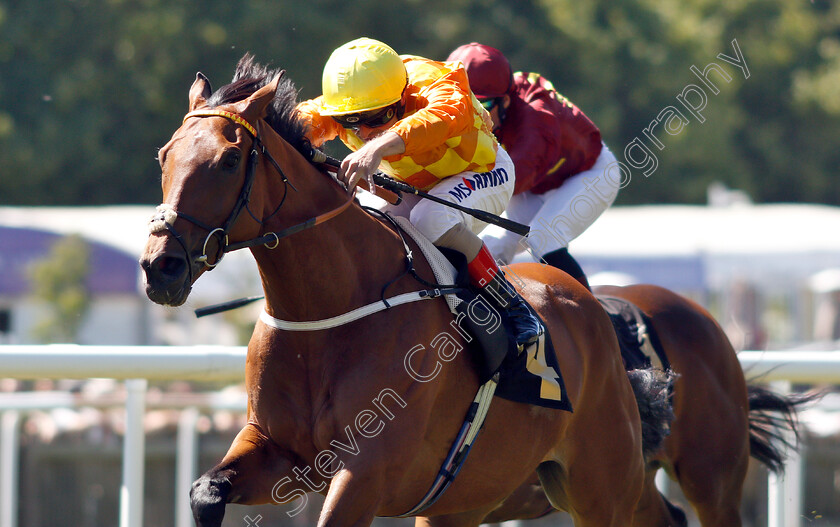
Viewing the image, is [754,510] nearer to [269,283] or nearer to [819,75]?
[269,283]

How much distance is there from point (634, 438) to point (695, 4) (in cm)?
2221

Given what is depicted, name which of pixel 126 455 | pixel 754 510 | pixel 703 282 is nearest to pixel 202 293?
pixel 703 282

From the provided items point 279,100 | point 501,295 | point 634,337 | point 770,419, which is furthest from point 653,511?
point 279,100

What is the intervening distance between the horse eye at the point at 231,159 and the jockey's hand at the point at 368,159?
378 millimetres

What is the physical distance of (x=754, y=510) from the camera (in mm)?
7391

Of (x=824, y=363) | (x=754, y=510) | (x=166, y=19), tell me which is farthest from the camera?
(x=166, y=19)

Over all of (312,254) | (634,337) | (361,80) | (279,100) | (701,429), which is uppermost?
(361,80)

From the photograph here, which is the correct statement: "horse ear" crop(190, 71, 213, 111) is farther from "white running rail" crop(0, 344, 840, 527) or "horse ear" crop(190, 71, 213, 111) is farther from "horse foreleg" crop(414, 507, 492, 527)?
"horse foreleg" crop(414, 507, 492, 527)

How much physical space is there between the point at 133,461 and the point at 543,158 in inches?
81.4

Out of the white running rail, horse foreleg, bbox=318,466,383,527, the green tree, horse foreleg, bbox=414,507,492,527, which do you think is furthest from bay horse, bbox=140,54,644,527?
the green tree

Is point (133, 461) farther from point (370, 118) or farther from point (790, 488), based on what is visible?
point (790, 488)

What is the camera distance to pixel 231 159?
2938 mm

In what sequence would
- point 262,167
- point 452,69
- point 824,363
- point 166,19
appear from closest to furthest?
1. point 262,167
2. point 452,69
3. point 824,363
4. point 166,19

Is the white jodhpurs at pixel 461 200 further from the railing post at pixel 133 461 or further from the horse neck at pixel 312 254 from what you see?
the railing post at pixel 133 461
